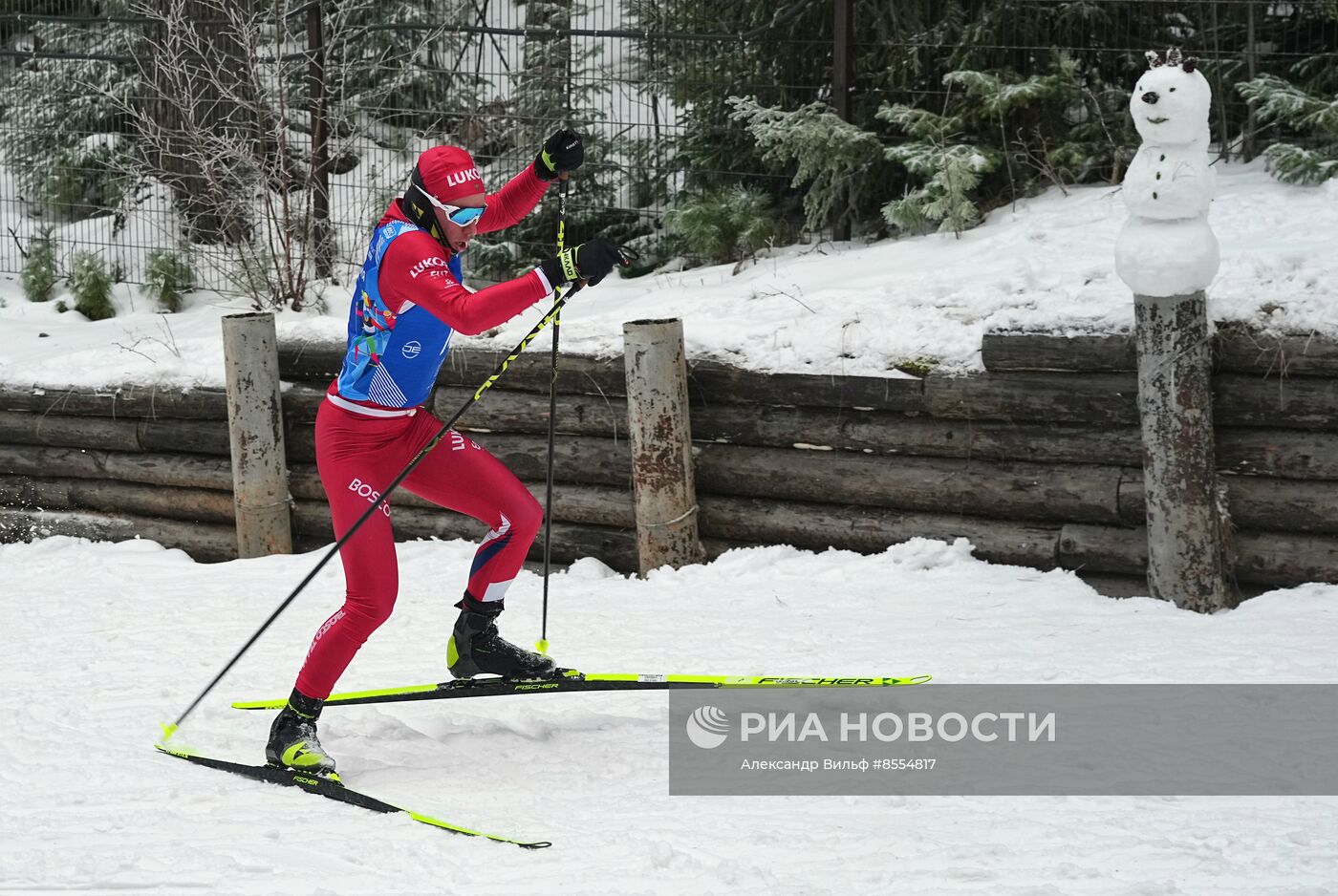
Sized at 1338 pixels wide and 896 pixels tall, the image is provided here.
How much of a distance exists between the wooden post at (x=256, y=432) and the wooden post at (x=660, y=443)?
2.09 meters

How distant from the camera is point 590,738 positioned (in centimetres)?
495

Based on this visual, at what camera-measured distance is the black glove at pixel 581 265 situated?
4.30 meters

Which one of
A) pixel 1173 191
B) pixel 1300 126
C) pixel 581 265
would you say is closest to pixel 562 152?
pixel 581 265

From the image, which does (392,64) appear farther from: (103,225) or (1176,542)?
(1176,542)

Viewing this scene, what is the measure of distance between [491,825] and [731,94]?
650 centimetres

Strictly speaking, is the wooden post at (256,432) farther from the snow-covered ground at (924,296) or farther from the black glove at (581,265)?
the black glove at (581,265)

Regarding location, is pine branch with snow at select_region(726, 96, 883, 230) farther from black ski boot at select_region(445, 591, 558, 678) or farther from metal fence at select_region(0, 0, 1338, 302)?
black ski boot at select_region(445, 591, 558, 678)

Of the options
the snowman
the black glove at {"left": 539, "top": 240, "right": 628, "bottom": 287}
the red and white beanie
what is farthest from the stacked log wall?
the black glove at {"left": 539, "top": 240, "right": 628, "bottom": 287}

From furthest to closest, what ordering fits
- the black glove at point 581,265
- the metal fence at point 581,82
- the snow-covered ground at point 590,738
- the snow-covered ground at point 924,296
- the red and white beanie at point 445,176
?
the metal fence at point 581,82 < the snow-covered ground at point 924,296 < the red and white beanie at point 445,176 < the black glove at point 581,265 < the snow-covered ground at point 590,738

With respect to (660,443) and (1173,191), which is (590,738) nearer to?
(660,443)

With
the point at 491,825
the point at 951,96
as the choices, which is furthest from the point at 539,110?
the point at 491,825

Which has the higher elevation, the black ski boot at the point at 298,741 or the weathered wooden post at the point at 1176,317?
the weathered wooden post at the point at 1176,317

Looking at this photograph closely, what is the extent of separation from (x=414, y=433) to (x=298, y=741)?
1142 mm

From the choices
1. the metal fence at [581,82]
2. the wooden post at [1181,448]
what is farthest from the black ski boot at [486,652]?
the metal fence at [581,82]
